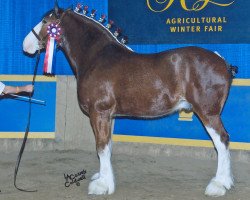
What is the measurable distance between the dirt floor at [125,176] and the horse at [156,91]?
10.6 inches

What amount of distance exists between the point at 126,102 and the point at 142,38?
2.22 meters

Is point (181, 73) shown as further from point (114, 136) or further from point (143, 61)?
point (114, 136)

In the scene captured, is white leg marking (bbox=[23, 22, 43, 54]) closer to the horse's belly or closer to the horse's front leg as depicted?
the horse's front leg

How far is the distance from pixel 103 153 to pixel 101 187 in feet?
1.29

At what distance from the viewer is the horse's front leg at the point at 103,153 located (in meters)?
5.48

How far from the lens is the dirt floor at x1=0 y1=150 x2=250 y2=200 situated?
545cm

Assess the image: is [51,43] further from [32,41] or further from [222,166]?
[222,166]

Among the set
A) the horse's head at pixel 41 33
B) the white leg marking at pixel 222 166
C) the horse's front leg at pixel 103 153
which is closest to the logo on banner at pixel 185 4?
the horse's head at pixel 41 33

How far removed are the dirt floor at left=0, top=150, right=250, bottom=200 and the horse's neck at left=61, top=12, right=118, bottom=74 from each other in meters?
1.50

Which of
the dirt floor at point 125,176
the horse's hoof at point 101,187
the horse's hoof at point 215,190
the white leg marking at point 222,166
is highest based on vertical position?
the white leg marking at point 222,166

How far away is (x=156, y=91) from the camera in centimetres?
554

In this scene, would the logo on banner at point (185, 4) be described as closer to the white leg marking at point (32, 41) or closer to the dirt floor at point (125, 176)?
the white leg marking at point (32, 41)

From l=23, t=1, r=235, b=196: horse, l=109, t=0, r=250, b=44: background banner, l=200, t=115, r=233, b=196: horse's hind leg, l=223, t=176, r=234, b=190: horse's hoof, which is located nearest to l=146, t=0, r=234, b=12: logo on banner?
l=109, t=0, r=250, b=44: background banner

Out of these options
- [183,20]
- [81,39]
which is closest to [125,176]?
[81,39]
